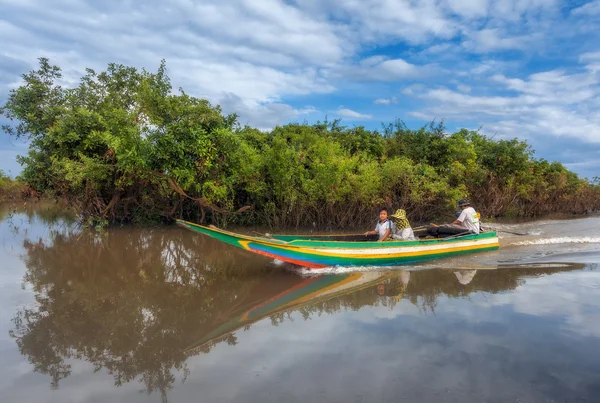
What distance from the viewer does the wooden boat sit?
682 centimetres

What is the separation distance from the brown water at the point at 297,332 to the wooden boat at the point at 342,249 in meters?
0.30

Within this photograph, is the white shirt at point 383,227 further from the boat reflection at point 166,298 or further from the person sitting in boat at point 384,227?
the boat reflection at point 166,298

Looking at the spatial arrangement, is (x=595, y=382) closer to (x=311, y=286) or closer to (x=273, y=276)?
(x=311, y=286)

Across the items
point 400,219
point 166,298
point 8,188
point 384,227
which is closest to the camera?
point 166,298

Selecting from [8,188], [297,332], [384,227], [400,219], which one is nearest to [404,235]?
[400,219]

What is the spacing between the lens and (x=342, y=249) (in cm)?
746

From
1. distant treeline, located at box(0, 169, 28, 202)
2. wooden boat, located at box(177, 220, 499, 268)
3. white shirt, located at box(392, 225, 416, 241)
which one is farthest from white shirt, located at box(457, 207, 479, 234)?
distant treeline, located at box(0, 169, 28, 202)

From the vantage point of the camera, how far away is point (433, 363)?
3697 mm

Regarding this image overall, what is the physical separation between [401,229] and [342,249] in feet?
6.90

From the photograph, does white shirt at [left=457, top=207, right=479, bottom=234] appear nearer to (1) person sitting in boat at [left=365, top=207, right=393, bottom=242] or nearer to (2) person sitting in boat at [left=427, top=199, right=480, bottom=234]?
(2) person sitting in boat at [left=427, top=199, right=480, bottom=234]

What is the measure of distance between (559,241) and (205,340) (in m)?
11.6

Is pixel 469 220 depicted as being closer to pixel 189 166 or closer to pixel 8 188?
pixel 189 166

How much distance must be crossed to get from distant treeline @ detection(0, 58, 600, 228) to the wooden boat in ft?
14.6

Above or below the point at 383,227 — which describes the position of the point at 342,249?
below
